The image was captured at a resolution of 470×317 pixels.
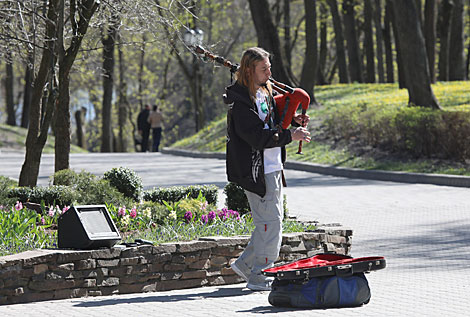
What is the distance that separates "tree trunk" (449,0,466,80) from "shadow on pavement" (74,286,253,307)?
2926cm

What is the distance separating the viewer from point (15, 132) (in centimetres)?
3534

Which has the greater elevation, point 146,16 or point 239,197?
point 146,16

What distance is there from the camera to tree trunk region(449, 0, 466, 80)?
113 feet

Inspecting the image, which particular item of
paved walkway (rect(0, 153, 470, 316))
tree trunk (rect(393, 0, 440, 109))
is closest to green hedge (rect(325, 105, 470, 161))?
tree trunk (rect(393, 0, 440, 109))

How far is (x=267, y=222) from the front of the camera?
673 centimetres

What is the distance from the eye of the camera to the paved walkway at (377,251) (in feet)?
20.0

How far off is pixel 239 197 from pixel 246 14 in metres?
42.2

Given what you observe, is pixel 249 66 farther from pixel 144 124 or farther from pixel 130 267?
pixel 144 124

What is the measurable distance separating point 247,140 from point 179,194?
12.0 ft

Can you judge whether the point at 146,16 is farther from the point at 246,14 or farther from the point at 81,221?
the point at 246,14

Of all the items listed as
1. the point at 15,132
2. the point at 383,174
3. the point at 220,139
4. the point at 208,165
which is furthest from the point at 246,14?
the point at 383,174

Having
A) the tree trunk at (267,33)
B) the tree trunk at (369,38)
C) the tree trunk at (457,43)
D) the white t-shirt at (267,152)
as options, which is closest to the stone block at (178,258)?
the white t-shirt at (267,152)

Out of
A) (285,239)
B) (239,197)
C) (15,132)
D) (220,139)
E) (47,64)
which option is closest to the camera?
(285,239)

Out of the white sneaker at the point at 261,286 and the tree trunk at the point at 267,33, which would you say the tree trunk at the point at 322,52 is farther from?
the white sneaker at the point at 261,286
